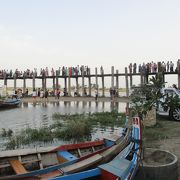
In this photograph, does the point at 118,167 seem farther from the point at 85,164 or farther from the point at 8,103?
the point at 8,103

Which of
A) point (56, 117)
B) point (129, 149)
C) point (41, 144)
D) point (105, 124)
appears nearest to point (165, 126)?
point (105, 124)

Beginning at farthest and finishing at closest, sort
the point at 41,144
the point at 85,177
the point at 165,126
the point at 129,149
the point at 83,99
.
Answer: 1. the point at 83,99
2. the point at 165,126
3. the point at 41,144
4. the point at 129,149
5. the point at 85,177

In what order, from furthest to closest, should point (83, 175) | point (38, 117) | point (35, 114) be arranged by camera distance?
1. point (35, 114)
2. point (38, 117)
3. point (83, 175)

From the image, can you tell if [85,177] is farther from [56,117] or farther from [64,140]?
[56,117]

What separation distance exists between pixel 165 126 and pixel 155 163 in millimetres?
6652

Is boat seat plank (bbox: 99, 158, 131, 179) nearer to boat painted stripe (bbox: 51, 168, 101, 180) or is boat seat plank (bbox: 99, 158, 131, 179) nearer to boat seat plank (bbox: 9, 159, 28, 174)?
boat painted stripe (bbox: 51, 168, 101, 180)

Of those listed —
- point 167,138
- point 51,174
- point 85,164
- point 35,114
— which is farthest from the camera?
point 35,114

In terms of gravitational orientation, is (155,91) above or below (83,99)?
above

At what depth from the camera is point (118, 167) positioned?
18.2ft

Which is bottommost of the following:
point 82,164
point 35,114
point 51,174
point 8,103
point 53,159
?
point 35,114

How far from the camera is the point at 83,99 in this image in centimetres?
3712

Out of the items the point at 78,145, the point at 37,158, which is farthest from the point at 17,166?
the point at 78,145

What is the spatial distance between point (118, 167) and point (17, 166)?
2.20m

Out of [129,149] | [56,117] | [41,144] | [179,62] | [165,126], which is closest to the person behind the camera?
[129,149]
